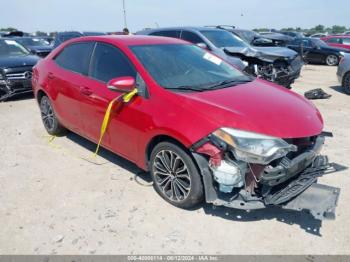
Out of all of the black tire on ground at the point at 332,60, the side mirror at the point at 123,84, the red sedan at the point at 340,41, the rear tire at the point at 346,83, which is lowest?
the black tire on ground at the point at 332,60

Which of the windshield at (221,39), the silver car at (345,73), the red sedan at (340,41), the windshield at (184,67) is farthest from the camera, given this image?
the red sedan at (340,41)

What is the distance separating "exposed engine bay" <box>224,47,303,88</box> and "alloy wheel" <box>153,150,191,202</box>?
547cm

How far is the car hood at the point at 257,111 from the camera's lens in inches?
117

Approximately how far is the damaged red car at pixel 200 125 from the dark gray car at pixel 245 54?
4.13m

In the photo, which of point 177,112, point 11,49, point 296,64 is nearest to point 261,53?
point 296,64

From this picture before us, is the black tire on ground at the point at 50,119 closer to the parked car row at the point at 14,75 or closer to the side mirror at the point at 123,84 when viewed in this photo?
the side mirror at the point at 123,84

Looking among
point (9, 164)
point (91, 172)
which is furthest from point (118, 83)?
point (9, 164)

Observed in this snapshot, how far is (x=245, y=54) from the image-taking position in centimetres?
848

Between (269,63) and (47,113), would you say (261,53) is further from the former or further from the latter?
(47,113)

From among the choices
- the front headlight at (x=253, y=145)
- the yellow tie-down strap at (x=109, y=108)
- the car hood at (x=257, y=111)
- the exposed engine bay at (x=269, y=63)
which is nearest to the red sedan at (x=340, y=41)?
the exposed engine bay at (x=269, y=63)

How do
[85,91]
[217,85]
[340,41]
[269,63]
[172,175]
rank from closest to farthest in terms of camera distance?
[172,175]
[217,85]
[85,91]
[269,63]
[340,41]

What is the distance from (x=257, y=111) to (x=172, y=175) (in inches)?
42.2

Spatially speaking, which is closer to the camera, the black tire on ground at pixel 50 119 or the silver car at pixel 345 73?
the black tire on ground at pixel 50 119

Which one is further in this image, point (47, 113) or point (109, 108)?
point (47, 113)
